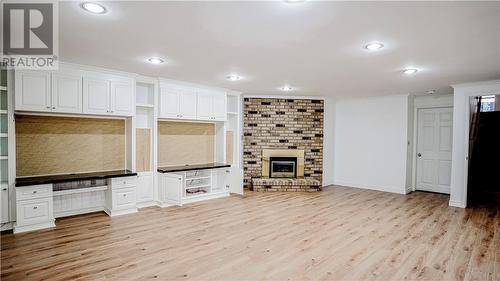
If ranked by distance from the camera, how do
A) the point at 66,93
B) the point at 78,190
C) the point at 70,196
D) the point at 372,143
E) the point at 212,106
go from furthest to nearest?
the point at 372,143
the point at 212,106
the point at 70,196
the point at 78,190
the point at 66,93

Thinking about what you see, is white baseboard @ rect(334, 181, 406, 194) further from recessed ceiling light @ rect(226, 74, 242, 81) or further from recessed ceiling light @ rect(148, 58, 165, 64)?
recessed ceiling light @ rect(148, 58, 165, 64)

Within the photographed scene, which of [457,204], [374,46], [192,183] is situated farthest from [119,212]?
[457,204]

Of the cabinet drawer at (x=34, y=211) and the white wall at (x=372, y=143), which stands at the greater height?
the white wall at (x=372, y=143)

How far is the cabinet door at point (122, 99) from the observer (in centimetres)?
438

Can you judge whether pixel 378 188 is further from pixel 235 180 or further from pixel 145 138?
pixel 145 138

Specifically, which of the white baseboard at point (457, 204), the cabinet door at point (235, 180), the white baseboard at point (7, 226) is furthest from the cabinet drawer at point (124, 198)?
the white baseboard at point (457, 204)

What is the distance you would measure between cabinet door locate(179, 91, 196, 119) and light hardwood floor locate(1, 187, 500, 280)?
1803mm

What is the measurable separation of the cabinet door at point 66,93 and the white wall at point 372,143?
20.4ft

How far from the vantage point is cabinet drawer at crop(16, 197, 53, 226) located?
11.7 ft

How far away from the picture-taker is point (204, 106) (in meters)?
5.59

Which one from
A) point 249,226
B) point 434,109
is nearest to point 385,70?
point 249,226

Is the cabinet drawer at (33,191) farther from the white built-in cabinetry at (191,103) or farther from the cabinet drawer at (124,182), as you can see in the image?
the white built-in cabinetry at (191,103)

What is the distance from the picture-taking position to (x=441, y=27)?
242cm

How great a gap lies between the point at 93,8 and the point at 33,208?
9.83ft
